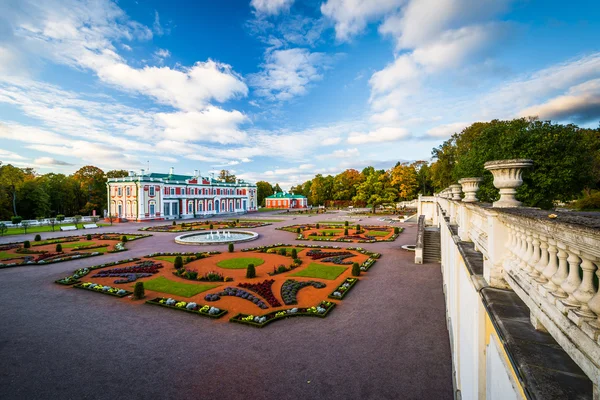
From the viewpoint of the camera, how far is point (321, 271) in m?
17.9

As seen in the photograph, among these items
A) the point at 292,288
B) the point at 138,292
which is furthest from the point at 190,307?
the point at 292,288

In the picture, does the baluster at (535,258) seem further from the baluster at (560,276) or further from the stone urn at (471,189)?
the stone urn at (471,189)

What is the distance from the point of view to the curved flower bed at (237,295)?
1269cm

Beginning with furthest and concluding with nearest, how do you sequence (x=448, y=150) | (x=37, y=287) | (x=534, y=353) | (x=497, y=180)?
(x=448, y=150)
(x=37, y=287)
(x=497, y=180)
(x=534, y=353)

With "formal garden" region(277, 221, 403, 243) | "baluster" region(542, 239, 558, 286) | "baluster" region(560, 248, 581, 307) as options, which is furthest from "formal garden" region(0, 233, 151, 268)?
"baluster" region(560, 248, 581, 307)

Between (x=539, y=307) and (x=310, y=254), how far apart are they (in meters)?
20.3

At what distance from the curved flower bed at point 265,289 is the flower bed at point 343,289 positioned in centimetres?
267

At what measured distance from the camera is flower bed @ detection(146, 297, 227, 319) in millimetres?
11648

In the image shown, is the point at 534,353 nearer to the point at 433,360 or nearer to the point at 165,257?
the point at 433,360

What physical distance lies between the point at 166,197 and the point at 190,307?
4889cm

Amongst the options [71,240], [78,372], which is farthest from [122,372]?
[71,240]

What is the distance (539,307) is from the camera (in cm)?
260

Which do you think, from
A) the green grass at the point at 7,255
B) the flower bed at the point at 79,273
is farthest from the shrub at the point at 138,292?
the green grass at the point at 7,255

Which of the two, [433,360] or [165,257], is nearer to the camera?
[433,360]
